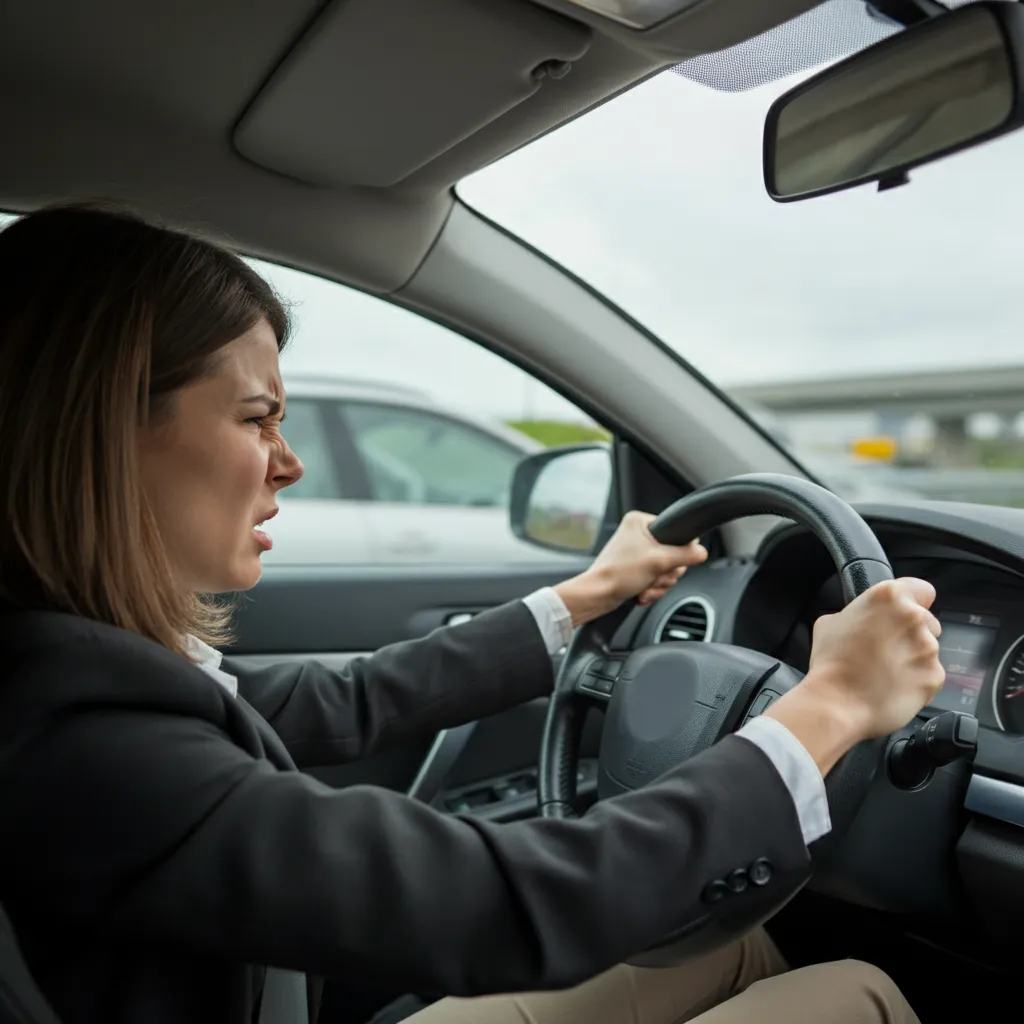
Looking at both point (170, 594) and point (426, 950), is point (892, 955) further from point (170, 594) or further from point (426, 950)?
point (170, 594)

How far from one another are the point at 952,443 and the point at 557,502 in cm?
800

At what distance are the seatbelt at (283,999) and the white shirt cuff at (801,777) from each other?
54 cm

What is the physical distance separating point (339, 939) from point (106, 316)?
0.63 metres

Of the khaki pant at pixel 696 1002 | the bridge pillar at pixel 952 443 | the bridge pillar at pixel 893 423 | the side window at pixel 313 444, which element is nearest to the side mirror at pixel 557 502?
the side window at pixel 313 444

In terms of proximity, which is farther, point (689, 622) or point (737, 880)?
point (689, 622)

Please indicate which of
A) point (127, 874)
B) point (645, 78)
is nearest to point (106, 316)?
point (127, 874)

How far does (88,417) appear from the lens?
3.33ft

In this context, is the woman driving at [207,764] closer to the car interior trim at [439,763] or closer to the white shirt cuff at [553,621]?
the white shirt cuff at [553,621]

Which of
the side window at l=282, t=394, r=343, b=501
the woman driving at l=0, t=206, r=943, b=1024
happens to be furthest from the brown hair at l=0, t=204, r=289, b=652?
the side window at l=282, t=394, r=343, b=501

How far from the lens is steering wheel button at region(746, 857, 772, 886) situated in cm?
100

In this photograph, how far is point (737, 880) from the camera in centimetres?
99

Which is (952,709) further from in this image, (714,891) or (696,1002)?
(714,891)

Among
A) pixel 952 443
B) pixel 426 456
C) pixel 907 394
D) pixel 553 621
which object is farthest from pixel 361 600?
→ pixel 907 394

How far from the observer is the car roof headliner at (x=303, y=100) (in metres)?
1.33
